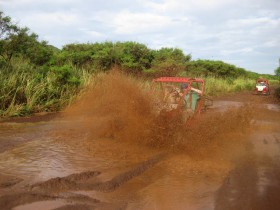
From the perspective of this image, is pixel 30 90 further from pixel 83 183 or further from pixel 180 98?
pixel 83 183

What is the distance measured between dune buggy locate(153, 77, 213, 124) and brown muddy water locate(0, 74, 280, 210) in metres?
0.25

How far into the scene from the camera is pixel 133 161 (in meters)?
6.22

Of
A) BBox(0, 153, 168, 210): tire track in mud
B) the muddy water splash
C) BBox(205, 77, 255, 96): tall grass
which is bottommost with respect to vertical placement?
BBox(0, 153, 168, 210): tire track in mud

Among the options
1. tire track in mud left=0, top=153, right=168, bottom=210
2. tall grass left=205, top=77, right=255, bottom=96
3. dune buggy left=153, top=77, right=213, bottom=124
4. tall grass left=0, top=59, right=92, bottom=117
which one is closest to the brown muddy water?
tire track in mud left=0, top=153, right=168, bottom=210

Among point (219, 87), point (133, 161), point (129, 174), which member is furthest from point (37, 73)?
point (219, 87)

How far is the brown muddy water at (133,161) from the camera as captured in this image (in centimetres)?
434

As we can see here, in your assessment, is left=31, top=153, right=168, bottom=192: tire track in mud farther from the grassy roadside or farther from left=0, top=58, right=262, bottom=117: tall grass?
the grassy roadside

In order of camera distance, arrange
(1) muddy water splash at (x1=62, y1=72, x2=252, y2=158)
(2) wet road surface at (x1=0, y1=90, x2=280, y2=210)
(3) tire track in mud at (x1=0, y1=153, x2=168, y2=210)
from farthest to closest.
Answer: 1. (1) muddy water splash at (x1=62, y1=72, x2=252, y2=158)
2. (2) wet road surface at (x1=0, y1=90, x2=280, y2=210)
3. (3) tire track in mud at (x1=0, y1=153, x2=168, y2=210)

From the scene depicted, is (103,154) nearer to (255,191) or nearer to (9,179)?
(9,179)

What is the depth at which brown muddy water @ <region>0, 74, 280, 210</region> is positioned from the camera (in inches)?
171

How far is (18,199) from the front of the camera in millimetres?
4117

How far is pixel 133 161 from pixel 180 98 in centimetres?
225

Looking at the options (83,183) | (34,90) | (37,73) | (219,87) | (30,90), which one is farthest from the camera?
(219,87)

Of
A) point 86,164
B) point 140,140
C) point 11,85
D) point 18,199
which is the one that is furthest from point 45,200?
point 11,85
